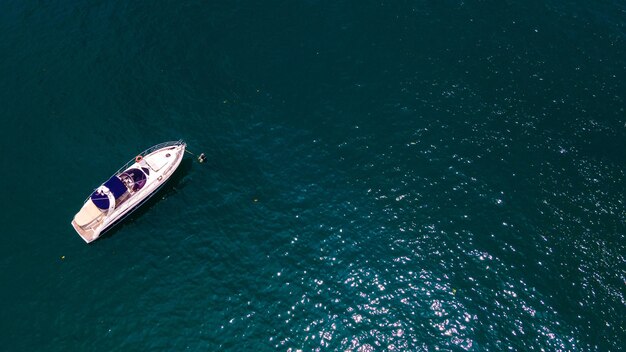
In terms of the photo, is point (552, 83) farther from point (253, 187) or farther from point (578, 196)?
point (253, 187)

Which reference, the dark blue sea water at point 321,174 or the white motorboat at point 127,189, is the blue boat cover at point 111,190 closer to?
the white motorboat at point 127,189

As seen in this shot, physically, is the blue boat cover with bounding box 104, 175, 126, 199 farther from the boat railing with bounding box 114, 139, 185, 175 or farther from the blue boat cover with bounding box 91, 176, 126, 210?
the boat railing with bounding box 114, 139, 185, 175

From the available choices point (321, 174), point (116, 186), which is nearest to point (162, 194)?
point (116, 186)

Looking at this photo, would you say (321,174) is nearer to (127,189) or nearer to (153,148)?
(153,148)

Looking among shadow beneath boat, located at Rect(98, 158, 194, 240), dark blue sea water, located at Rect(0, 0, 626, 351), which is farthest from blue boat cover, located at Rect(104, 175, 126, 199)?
dark blue sea water, located at Rect(0, 0, 626, 351)

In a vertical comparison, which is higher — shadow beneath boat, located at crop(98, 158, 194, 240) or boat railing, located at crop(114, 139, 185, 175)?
boat railing, located at crop(114, 139, 185, 175)
